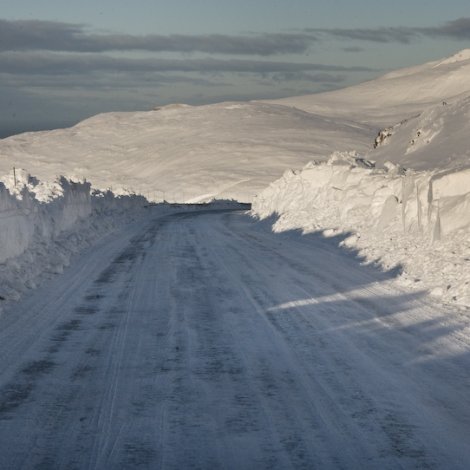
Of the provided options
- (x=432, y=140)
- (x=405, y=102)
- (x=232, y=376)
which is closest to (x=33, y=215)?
(x=232, y=376)

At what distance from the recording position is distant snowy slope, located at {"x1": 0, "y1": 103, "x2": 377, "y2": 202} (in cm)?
10450

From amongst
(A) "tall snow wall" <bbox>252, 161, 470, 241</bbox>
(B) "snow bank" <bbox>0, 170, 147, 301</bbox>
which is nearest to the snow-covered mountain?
(A) "tall snow wall" <bbox>252, 161, 470, 241</bbox>

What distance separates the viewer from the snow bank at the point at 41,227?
43.4 ft

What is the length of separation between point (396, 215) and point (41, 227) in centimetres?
832

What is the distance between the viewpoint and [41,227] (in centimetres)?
1730

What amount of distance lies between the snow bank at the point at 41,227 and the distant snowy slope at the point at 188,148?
58600 mm

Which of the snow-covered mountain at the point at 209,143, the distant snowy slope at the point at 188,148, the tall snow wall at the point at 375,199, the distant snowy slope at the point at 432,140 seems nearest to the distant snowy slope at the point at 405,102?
the snow-covered mountain at the point at 209,143

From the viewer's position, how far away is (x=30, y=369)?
7.54 meters

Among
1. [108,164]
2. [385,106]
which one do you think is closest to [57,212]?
[108,164]

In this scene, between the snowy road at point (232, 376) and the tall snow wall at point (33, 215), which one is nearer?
the snowy road at point (232, 376)

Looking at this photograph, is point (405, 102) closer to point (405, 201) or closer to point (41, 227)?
point (405, 201)

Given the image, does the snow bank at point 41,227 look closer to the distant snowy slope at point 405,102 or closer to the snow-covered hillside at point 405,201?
the snow-covered hillside at point 405,201

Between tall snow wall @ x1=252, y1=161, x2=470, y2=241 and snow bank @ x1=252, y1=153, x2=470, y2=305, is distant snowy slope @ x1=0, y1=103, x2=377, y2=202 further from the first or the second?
snow bank @ x1=252, y1=153, x2=470, y2=305

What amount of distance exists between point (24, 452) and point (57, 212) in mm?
15449
